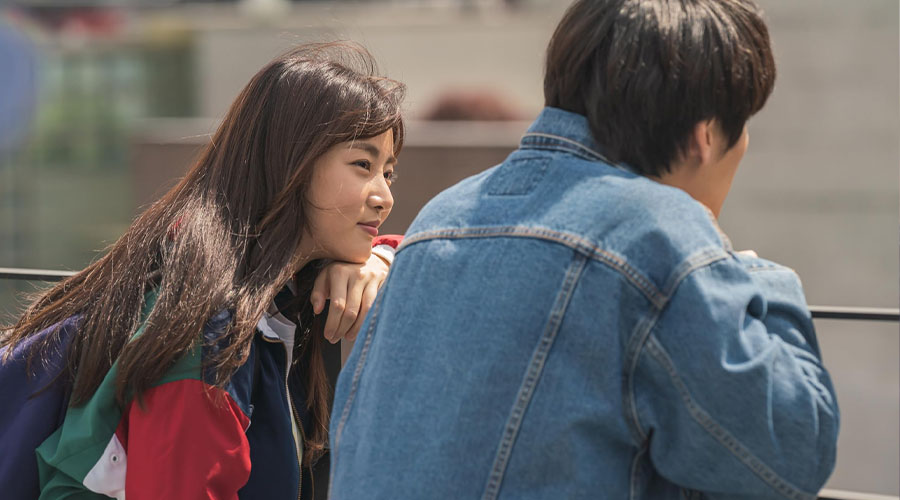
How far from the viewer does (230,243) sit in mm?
1859

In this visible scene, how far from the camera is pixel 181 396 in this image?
1711 mm

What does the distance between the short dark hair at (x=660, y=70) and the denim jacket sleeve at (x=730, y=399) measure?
0.21 m

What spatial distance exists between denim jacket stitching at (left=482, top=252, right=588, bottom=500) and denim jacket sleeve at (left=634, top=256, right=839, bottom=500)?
115 millimetres

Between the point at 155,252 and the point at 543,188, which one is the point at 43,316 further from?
the point at 543,188

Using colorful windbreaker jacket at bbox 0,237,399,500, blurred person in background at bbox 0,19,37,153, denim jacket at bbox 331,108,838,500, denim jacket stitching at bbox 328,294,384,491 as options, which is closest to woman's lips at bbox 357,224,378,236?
colorful windbreaker jacket at bbox 0,237,399,500

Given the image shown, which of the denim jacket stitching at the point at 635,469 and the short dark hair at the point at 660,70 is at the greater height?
the short dark hair at the point at 660,70

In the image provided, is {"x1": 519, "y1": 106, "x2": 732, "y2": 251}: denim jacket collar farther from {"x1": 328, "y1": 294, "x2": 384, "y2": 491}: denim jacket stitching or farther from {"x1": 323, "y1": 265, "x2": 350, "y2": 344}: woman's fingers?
{"x1": 323, "y1": 265, "x2": 350, "y2": 344}: woman's fingers

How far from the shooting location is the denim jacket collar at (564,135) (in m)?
1.37

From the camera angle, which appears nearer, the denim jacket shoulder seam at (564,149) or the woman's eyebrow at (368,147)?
the denim jacket shoulder seam at (564,149)

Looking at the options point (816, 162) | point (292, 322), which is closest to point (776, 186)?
point (816, 162)

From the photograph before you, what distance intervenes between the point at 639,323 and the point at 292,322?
936mm

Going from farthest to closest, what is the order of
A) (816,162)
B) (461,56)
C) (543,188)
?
1. (461,56)
2. (816,162)
3. (543,188)

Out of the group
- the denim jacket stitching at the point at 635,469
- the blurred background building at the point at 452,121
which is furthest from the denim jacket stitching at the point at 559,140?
the blurred background building at the point at 452,121

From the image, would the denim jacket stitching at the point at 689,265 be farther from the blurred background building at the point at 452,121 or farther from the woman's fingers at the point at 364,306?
the blurred background building at the point at 452,121
